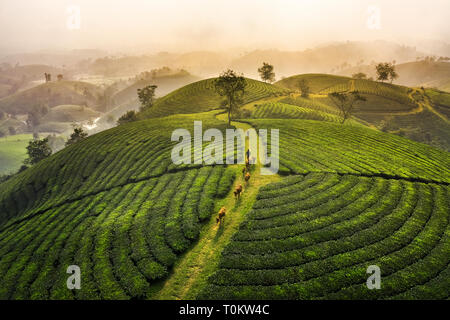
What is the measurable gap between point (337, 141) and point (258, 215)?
31212 millimetres

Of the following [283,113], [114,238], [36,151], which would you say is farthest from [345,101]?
[36,151]

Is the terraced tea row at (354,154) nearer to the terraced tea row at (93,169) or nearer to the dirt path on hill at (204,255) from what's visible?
the dirt path on hill at (204,255)

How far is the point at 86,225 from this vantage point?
2650 cm

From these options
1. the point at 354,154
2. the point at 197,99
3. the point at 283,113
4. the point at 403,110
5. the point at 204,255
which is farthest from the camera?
the point at 403,110

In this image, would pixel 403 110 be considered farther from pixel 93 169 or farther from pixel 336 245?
pixel 93 169

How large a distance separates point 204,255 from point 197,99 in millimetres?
106856

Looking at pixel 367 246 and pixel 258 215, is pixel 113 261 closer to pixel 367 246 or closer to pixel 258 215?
pixel 258 215

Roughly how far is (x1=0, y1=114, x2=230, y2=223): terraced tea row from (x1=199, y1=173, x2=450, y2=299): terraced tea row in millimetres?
19950

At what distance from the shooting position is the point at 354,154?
1489 inches

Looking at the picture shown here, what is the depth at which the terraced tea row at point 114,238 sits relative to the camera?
17.9 metres

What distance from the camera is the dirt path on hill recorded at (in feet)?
53.4

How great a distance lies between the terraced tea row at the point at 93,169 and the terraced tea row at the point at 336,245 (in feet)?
65.5

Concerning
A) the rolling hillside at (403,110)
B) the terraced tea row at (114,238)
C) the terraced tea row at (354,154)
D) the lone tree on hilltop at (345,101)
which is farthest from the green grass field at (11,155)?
the rolling hillside at (403,110)

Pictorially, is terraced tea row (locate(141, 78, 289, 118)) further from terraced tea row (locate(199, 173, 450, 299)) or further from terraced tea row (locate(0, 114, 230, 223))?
terraced tea row (locate(199, 173, 450, 299))
